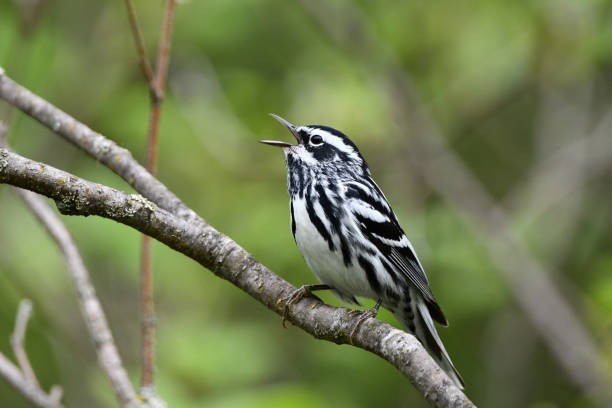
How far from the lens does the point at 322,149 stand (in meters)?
4.82

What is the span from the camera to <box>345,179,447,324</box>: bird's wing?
4.36m

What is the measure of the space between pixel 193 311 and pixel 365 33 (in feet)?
8.46

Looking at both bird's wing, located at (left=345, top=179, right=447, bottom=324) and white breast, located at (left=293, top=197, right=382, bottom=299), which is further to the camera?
bird's wing, located at (left=345, top=179, right=447, bottom=324)

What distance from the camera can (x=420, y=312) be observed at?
4.49 m

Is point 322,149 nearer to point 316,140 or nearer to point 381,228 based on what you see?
point 316,140

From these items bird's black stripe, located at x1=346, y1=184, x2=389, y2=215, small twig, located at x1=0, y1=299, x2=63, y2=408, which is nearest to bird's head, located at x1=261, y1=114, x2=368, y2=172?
bird's black stripe, located at x1=346, y1=184, x2=389, y2=215

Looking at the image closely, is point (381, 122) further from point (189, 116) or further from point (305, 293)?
point (305, 293)

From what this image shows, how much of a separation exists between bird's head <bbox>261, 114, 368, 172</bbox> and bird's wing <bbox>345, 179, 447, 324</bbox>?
274mm

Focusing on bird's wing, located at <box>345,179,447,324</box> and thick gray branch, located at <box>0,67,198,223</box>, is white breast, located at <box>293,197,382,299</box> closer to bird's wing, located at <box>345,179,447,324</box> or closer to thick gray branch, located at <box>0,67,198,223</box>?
bird's wing, located at <box>345,179,447,324</box>

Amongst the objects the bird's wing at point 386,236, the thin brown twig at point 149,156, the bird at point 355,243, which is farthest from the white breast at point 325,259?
the thin brown twig at point 149,156

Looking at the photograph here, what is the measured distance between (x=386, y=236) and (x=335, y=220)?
1.16 feet

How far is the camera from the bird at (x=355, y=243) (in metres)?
4.20

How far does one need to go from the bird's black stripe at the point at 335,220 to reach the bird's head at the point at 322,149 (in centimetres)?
34

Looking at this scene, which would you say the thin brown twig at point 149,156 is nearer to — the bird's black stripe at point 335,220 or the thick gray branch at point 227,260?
the thick gray branch at point 227,260
